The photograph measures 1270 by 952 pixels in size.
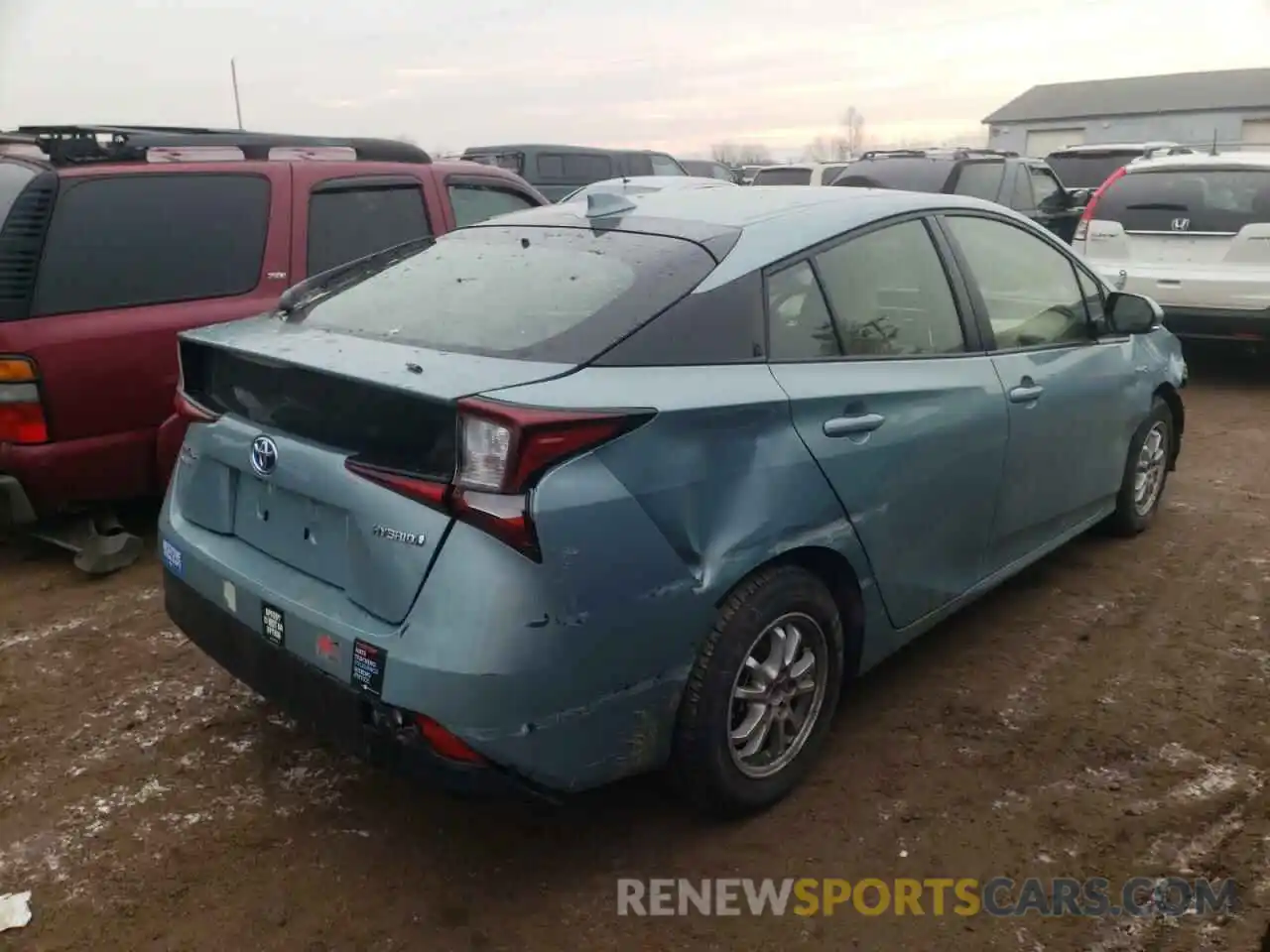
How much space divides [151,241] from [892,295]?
10.6 ft

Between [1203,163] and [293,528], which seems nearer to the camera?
[293,528]

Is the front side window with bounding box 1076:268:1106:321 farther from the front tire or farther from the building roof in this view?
the building roof

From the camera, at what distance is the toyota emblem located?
264cm

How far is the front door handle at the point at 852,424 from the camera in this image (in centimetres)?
287

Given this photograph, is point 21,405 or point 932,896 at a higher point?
point 21,405

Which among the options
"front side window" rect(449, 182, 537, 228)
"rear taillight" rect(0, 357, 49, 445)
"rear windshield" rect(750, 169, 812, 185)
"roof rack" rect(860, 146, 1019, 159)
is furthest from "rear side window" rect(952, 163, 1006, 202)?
"rear taillight" rect(0, 357, 49, 445)

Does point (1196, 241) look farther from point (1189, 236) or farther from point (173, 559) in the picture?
point (173, 559)

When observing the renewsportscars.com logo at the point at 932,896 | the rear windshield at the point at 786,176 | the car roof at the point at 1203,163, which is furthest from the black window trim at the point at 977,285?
the rear windshield at the point at 786,176

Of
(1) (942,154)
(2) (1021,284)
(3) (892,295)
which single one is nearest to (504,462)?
(3) (892,295)

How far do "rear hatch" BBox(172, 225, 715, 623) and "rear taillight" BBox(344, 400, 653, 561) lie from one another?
0.04 meters

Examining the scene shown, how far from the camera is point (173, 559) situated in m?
3.00

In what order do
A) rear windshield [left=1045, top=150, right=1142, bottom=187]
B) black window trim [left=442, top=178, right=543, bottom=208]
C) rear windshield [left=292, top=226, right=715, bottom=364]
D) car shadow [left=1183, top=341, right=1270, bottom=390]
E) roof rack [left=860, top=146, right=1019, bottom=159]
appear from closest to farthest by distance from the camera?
1. rear windshield [left=292, top=226, right=715, bottom=364]
2. black window trim [left=442, top=178, right=543, bottom=208]
3. car shadow [left=1183, top=341, right=1270, bottom=390]
4. roof rack [left=860, top=146, right=1019, bottom=159]
5. rear windshield [left=1045, top=150, right=1142, bottom=187]

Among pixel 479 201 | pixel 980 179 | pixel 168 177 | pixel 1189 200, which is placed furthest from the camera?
pixel 980 179

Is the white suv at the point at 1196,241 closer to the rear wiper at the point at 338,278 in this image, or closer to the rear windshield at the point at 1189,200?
the rear windshield at the point at 1189,200
